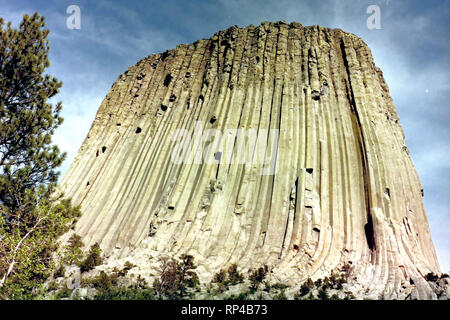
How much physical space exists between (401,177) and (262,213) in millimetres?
8817

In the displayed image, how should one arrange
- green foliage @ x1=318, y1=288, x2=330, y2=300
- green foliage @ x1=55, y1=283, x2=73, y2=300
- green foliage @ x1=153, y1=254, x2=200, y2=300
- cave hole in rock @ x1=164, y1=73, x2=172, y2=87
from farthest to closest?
cave hole in rock @ x1=164, y1=73, x2=172, y2=87
green foliage @ x1=153, y1=254, x2=200, y2=300
green foliage @ x1=55, y1=283, x2=73, y2=300
green foliage @ x1=318, y1=288, x2=330, y2=300

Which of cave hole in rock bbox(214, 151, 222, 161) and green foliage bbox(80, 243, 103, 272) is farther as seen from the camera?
cave hole in rock bbox(214, 151, 222, 161)

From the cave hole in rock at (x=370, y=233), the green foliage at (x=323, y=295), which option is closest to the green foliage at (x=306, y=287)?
the green foliage at (x=323, y=295)

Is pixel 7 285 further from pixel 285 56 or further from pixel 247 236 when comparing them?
pixel 285 56

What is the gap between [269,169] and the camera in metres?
22.2

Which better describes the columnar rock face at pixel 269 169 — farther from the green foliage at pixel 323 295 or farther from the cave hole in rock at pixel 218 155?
the green foliage at pixel 323 295

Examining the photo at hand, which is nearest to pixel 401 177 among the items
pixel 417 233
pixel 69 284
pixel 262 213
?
pixel 417 233

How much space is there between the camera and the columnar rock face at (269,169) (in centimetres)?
1864

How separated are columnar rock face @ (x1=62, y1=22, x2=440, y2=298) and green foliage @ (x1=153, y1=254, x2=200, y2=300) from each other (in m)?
1.05

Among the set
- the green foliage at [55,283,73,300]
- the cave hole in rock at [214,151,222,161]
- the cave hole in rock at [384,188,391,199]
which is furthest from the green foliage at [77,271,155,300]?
the cave hole in rock at [384,188,391,199]

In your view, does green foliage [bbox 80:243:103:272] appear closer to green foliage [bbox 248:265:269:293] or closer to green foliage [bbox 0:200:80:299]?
green foliage [bbox 0:200:80:299]

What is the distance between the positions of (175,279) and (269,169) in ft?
29.5

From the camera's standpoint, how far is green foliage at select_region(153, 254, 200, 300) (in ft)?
51.8

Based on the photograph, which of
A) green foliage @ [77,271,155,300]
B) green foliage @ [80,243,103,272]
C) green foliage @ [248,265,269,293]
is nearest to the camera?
green foliage @ [77,271,155,300]
